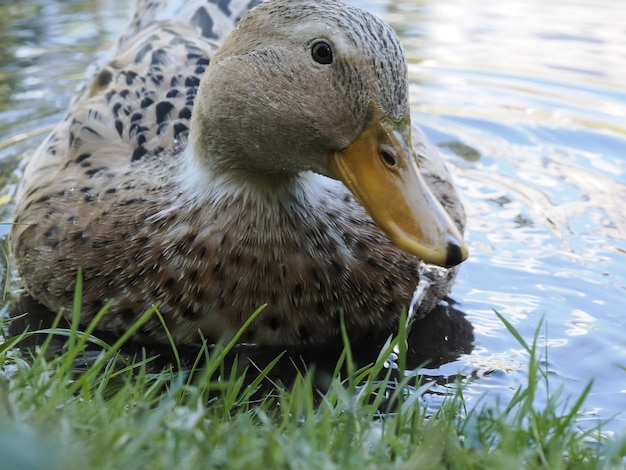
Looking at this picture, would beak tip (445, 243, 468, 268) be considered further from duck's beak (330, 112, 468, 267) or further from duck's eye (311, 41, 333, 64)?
duck's eye (311, 41, 333, 64)

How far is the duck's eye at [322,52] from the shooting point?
4078 mm

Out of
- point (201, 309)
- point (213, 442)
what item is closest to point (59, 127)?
point (201, 309)

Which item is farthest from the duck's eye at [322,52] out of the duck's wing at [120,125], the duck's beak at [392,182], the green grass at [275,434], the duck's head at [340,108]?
the duck's wing at [120,125]

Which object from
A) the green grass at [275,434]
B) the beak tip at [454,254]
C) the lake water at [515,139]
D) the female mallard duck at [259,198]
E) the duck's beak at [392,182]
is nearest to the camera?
the green grass at [275,434]

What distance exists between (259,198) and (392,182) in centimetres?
94

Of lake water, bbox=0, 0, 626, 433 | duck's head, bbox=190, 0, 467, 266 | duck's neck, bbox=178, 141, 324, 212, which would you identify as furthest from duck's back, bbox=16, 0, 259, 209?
duck's head, bbox=190, 0, 467, 266

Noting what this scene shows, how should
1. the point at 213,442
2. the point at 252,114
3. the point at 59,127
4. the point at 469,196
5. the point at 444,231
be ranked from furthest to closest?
1. the point at 469,196
2. the point at 59,127
3. the point at 252,114
4. the point at 444,231
5. the point at 213,442

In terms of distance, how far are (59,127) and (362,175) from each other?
294cm

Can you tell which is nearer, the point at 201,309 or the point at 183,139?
the point at 201,309

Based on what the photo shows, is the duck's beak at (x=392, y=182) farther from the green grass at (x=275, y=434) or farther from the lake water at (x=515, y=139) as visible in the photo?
the lake water at (x=515, y=139)

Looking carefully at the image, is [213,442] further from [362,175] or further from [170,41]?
[170,41]

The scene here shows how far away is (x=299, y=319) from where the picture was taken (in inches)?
187

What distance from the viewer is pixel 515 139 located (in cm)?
775

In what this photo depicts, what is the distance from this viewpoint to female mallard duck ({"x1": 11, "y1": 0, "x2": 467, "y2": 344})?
4020mm
